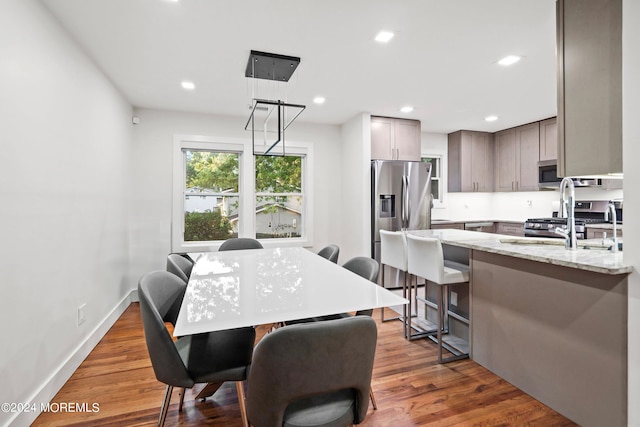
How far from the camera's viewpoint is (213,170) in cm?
457

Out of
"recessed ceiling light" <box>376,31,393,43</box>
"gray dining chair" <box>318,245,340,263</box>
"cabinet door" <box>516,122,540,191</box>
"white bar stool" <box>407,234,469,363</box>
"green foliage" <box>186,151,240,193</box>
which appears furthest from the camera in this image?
"cabinet door" <box>516,122,540,191</box>

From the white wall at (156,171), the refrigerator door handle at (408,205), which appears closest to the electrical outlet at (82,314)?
the white wall at (156,171)

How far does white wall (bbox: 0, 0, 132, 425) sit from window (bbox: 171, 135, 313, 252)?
4.12 feet

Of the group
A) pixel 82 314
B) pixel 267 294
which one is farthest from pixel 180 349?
pixel 82 314

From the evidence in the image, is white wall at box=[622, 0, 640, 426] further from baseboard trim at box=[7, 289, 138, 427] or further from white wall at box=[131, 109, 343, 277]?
white wall at box=[131, 109, 343, 277]

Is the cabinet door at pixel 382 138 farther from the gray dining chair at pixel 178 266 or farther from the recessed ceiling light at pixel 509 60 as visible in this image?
the gray dining chair at pixel 178 266

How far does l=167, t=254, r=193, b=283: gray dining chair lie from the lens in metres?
2.35

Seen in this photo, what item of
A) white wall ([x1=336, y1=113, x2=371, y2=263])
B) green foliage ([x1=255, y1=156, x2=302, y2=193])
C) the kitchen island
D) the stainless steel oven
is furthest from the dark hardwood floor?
the stainless steel oven

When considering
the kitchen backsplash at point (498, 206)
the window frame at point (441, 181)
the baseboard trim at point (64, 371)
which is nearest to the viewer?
the baseboard trim at point (64, 371)

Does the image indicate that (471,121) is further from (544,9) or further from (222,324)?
(222,324)

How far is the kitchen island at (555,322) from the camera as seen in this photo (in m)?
1.62

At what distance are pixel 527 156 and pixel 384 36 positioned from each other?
154 inches

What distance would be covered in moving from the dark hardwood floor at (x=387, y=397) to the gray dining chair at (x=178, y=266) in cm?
75

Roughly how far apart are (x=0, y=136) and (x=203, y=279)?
1.25 meters
